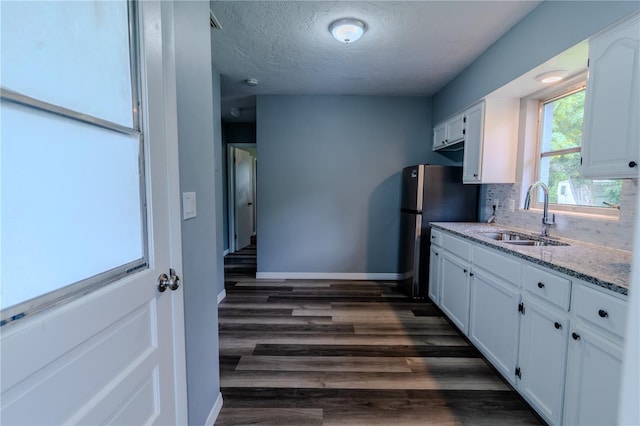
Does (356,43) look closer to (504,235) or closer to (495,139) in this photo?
(495,139)

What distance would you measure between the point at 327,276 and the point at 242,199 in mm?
2834

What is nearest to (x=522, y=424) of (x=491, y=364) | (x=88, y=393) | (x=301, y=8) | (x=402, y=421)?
(x=491, y=364)

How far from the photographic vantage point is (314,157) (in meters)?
3.79

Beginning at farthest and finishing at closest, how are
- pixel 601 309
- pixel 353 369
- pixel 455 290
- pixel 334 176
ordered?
pixel 334 176, pixel 455 290, pixel 353 369, pixel 601 309

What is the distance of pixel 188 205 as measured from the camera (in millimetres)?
1167

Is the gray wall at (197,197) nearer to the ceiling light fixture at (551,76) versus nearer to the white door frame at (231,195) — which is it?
the ceiling light fixture at (551,76)

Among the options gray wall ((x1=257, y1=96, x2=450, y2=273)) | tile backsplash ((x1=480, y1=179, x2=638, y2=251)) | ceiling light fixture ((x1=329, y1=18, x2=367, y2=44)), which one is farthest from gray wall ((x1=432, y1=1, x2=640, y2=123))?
ceiling light fixture ((x1=329, y1=18, x2=367, y2=44))

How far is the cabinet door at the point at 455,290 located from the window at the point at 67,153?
233cm

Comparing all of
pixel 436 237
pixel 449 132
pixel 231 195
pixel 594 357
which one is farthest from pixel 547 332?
pixel 231 195

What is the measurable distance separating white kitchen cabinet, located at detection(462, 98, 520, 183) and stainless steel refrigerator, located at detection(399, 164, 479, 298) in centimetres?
38

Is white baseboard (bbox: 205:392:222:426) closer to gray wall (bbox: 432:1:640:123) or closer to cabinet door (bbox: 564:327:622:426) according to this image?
cabinet door (bbox: 564:327:622:426)

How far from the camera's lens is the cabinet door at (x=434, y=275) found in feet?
9.38

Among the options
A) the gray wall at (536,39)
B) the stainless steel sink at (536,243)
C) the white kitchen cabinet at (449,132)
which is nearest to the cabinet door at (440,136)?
the white kitchen cabinet at (449,132)

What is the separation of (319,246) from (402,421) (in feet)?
8.16
